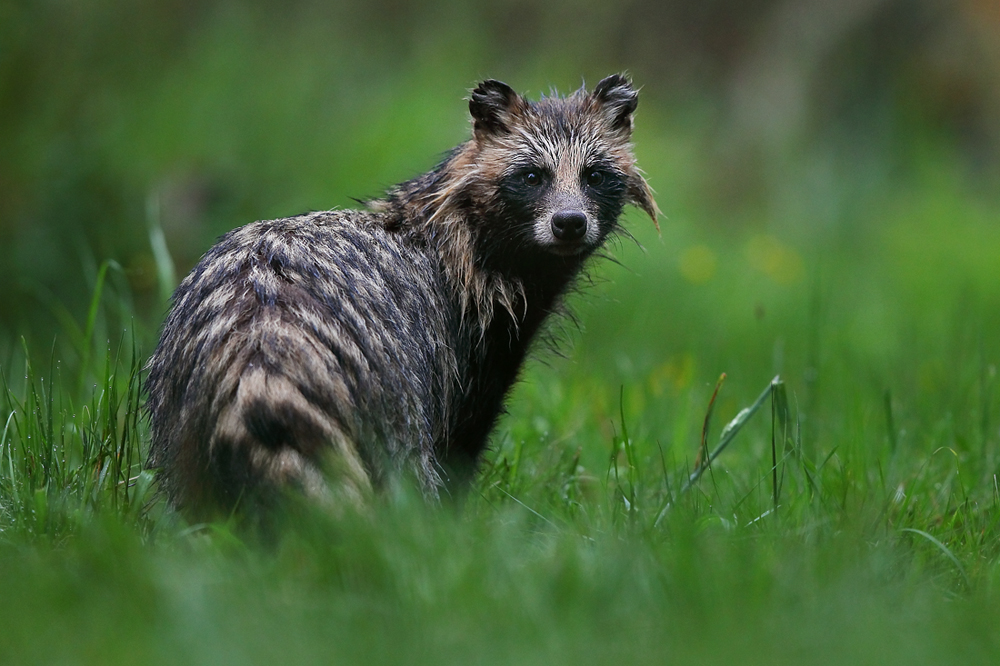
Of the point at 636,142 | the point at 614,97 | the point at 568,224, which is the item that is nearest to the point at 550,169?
the point at 568,224

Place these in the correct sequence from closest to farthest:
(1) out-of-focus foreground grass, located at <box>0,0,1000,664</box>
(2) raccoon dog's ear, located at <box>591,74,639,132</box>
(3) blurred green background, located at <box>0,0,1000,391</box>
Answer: (1) out-of-focus foreground grass, located at <box>0,0,1000,664</box>, (2) raccoon dog's ear, located at <box>591,74,639,132</box>, (3) blurred green background, located at <box>0,0,1000,391</box>

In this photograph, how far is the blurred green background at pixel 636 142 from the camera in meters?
8.70

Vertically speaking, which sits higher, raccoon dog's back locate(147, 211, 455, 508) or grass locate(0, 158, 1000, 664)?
raccoon dog's back locate(147, 211, 455, 508)

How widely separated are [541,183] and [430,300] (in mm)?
849

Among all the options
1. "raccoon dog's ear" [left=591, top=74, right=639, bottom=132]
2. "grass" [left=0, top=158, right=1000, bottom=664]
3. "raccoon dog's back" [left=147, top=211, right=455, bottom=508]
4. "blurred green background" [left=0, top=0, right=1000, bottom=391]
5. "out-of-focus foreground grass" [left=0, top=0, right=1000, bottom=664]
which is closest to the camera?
"grass" [left=0, top=158, right=1000, bottom=664]

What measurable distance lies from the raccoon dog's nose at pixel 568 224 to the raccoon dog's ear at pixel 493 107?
688 mm

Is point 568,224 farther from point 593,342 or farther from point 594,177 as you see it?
point 593,342

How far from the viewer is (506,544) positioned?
10.8ft

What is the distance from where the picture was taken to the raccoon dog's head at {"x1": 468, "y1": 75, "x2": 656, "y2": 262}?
488 cm

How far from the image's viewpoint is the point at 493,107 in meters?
5.20

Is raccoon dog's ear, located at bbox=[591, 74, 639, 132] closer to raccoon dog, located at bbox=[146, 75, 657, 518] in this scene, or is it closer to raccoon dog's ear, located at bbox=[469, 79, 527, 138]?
raccoon dog, located at bbox=[146, 75, 657, 518]

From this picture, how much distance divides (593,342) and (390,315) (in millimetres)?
4589

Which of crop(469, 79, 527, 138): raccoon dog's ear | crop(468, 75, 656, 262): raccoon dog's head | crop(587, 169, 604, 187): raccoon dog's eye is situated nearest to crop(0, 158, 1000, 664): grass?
crop(468, 75, 656, 262): raccoon dog's head

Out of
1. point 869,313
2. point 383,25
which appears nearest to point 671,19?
point 383,25
